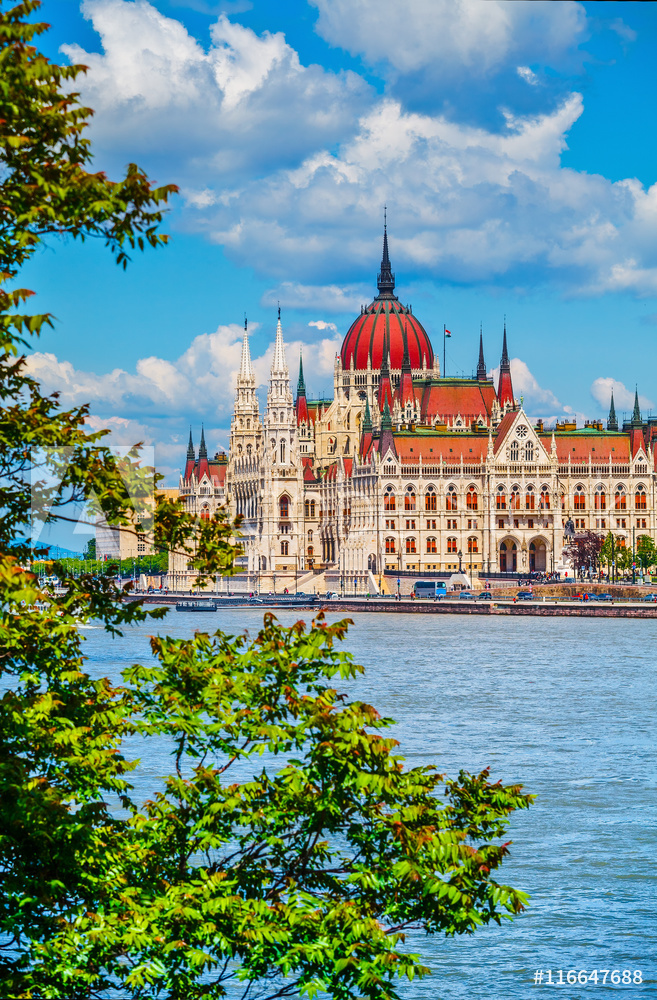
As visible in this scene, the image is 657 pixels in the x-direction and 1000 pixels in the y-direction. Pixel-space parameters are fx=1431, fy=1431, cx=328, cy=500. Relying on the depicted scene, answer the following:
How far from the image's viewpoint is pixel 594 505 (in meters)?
132

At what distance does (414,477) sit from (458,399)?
2308 cm

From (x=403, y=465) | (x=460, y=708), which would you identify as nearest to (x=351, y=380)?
(x=403, y=465)

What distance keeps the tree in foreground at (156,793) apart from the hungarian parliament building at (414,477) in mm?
101024

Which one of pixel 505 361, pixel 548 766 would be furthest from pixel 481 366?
pixel 548 766

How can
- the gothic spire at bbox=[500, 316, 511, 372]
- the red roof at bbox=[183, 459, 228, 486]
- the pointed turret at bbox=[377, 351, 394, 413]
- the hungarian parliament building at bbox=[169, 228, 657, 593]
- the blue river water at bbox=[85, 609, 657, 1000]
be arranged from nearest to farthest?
the blue river water at bbox=[85, 609, 657, 1000]
the hungarian parliament building at bbox=[169, 228, 657, 593]
the pointed turret at bbox=[377, 351, 394, 413]
the gothic spire at bbox=[500, 316, 511, 372]
the red roof at bbox=[183, 459, 228, 486]

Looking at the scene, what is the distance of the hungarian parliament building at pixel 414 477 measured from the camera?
5113 inches

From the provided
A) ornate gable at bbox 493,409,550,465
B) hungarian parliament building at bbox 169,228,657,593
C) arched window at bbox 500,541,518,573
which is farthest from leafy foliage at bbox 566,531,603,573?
ornate gable at bbox 493,409,550,465

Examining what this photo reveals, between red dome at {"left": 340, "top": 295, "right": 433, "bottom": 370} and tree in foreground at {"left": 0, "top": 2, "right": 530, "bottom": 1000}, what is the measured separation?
148050 mm

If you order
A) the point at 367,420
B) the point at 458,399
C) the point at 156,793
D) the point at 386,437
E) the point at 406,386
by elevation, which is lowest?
the point at 156,793

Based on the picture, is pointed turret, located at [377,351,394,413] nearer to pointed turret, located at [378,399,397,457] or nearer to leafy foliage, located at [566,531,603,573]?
pointed turret, located at [378,399,397,457]

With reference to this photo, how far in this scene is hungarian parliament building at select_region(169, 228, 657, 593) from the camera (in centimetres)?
12988

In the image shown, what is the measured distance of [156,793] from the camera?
40.0 ft

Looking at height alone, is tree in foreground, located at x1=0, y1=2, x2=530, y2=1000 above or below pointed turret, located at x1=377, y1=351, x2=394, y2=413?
below

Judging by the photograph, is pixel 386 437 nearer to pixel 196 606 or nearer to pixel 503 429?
pixel 503 429
